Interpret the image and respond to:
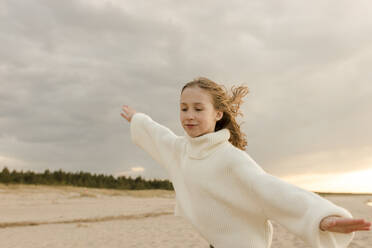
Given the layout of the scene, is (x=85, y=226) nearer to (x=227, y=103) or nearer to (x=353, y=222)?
(x=227, y=103)

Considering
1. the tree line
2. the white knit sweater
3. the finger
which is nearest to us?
the finger

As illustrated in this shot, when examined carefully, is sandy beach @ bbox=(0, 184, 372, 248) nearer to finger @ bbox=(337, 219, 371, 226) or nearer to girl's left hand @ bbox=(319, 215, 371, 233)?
girl's left hand @ bbox=(319, 215, 371, 233)

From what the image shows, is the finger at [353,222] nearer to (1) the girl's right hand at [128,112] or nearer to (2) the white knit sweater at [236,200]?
(2) the white knit sweater at [236,200]

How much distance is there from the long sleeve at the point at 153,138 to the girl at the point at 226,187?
0.64ft

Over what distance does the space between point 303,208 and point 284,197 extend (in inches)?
5.7

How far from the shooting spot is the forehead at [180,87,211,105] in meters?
2.87

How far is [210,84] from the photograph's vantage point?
9.83 ft

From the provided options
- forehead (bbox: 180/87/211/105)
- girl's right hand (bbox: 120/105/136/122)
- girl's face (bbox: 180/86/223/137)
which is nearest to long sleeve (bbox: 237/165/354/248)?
girl's face (bbox: 180/86/223/137)

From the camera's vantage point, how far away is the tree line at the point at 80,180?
65.7 feet

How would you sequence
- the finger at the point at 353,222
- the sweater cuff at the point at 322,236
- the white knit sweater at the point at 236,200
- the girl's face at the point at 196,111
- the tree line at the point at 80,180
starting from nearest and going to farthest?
1. the finger at the point at 353,222
2. the sweater cuff at the point at 322,236
3. the white knit sweater at the point at 236,200
4. the girl's face at the point at 196,111
5. the tree line at the point at 80,180

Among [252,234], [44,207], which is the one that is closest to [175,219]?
[44,207]

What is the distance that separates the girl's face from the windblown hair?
0.22 ft

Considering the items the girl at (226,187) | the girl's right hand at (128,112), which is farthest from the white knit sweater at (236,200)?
the girl's right hand at (128,112)

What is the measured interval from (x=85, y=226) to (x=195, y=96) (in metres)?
9.26
